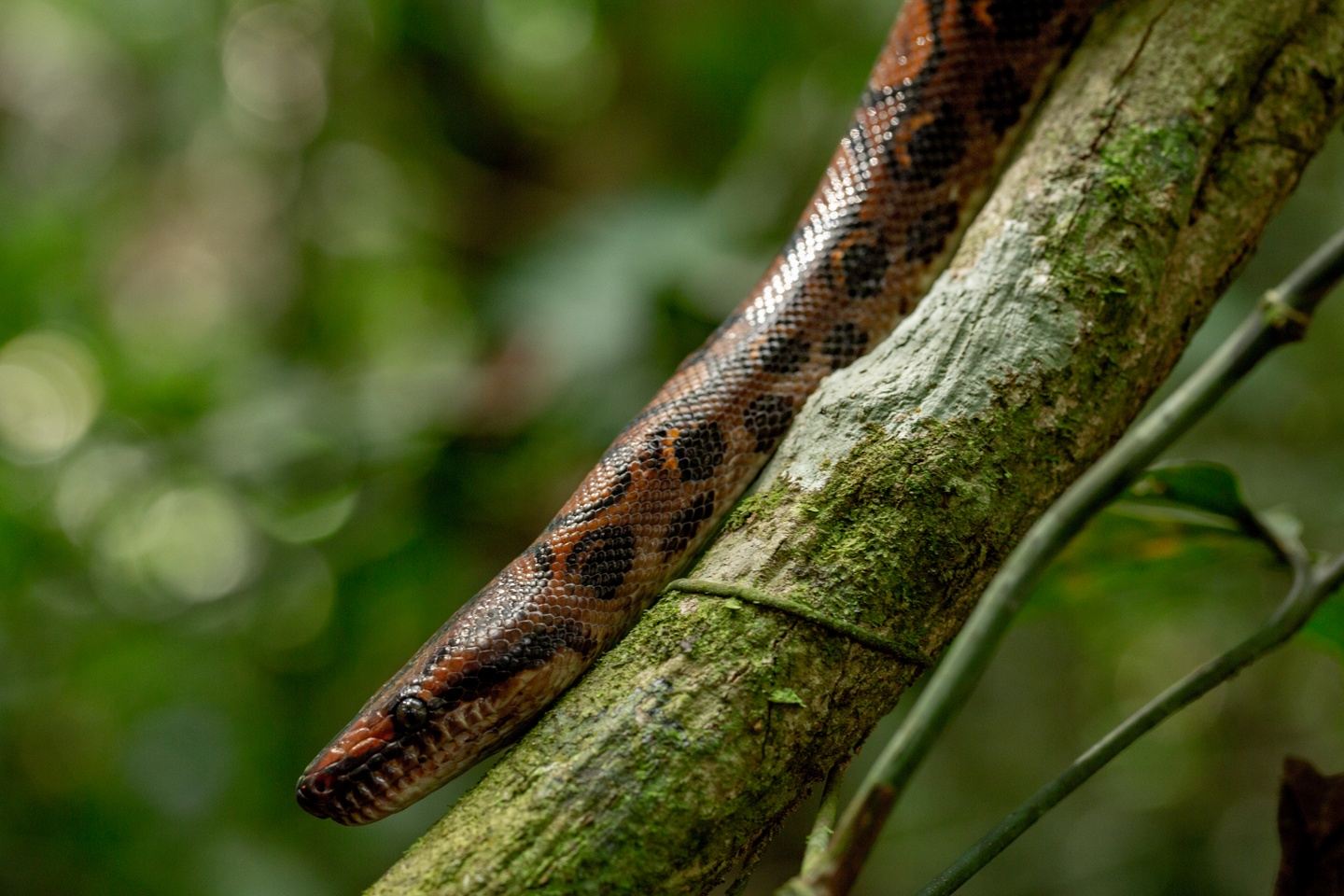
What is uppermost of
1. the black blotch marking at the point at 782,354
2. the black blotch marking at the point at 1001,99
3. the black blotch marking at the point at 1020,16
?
the black blotch marking at the point at 1020,16

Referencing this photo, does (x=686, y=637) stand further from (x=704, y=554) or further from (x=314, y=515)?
(x=314, y=515)

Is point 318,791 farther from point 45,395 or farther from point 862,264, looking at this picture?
point 45,395

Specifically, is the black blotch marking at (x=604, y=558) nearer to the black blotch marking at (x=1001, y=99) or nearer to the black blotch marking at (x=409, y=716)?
the black blotch marking at (x=409, y=716)

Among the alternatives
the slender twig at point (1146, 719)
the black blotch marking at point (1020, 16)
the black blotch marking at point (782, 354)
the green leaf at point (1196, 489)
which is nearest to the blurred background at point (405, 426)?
the green leaf at point (1196, 489)

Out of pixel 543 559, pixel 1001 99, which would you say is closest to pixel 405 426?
pixel 543 559

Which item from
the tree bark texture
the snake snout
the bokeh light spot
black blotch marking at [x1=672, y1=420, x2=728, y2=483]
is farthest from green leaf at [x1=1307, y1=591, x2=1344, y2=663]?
the bokeh light spot

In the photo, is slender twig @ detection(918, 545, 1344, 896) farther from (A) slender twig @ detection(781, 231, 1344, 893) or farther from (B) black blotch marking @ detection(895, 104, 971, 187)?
(B) black blotch marking @ detection(895, 104, 971, 187)

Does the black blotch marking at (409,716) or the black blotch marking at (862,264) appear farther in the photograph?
the black blotch marking at (862,264)

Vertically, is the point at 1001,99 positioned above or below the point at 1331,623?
above
